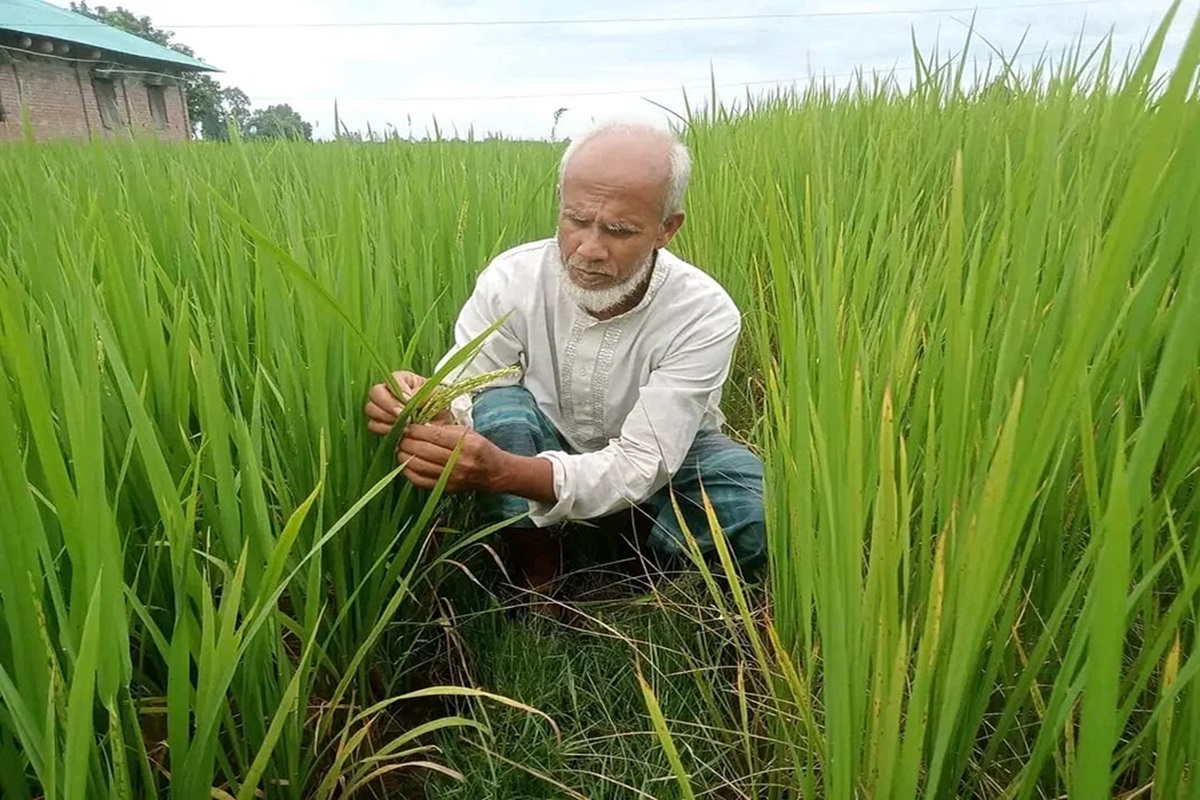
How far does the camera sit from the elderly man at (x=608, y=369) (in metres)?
1.24

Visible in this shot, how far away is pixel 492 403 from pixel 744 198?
0.97 metres

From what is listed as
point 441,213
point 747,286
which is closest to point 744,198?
Result: point 747,286

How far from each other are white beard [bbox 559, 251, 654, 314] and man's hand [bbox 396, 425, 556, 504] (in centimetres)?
31

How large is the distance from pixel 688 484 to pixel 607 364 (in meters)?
0.29

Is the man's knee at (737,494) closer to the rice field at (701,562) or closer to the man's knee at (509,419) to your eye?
the rice field at (701,562)

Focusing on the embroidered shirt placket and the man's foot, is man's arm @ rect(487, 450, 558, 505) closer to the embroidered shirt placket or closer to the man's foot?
the man's foot

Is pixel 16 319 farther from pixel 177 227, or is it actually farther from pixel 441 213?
pixel 441 213

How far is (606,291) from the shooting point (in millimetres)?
1319

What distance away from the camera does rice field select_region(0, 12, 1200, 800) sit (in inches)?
17.3

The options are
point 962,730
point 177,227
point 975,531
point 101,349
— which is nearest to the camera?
point 975,531

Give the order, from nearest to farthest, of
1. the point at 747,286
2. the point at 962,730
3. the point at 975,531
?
the point at 975,531, the point at 962,730, the point at 747,286

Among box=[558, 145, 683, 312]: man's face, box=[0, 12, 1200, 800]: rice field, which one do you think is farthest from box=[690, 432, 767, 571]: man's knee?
box=[558, 145, 683, 312]: man's face

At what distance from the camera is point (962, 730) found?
1.71ft

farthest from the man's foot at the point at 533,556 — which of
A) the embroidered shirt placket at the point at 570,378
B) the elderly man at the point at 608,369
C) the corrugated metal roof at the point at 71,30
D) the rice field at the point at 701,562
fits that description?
the corrugated metal roof at the point at 71,30
